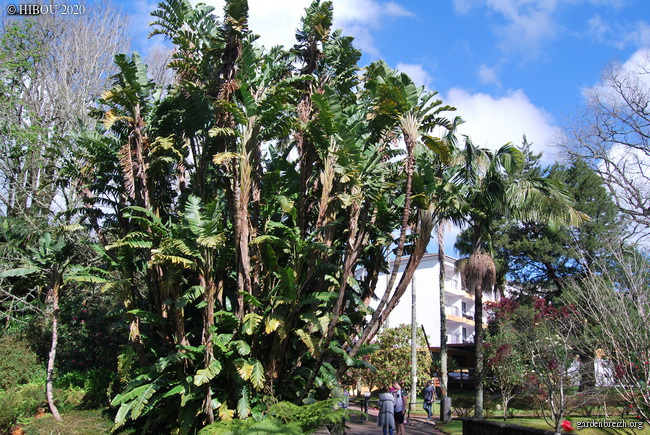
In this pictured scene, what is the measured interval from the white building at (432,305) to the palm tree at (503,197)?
2406 cm

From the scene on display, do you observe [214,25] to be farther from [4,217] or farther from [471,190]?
[4,217]

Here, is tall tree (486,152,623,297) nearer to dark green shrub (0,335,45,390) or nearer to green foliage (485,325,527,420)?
green foliage (485,325,527,420)

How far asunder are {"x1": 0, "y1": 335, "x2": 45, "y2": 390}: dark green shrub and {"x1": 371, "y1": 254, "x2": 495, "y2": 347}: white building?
26.8 meters

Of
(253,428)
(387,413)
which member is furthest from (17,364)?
(387,413)

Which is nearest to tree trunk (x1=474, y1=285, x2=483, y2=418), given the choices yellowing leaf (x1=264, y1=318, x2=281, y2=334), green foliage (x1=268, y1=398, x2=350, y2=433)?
green foliage (x1=268, y1=398, x2=350, y2=433)

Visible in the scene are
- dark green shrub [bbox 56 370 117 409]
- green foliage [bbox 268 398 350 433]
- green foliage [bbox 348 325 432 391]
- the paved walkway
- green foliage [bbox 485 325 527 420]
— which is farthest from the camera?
green foliage [bbox 348 325 432 391]

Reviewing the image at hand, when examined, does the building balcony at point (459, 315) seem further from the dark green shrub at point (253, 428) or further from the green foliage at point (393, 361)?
the dark green shrub at point (253, 428)

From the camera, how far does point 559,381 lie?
12.4m

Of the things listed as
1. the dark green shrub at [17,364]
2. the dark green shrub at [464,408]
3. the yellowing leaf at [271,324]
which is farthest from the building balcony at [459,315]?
the yellowing leaf at [271,324]

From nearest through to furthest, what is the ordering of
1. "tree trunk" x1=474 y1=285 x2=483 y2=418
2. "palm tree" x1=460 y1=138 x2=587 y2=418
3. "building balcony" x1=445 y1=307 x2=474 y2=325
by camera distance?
"palm tree" x1=460 y1=138 x2=587 y2=418 < "tree trunk" x1=474 y1=285 x2=483 y2=418 < "building balcony" x1=445 y1=307 x2=474 y2=325

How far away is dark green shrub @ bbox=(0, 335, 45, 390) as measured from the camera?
50.5 feet

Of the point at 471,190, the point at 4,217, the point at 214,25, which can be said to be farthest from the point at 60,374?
the point at 471,190

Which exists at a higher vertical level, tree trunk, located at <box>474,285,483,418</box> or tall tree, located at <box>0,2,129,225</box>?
tall tree, located at <box>0,2,129,225</box>

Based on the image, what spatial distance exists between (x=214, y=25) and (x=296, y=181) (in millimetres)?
4089
